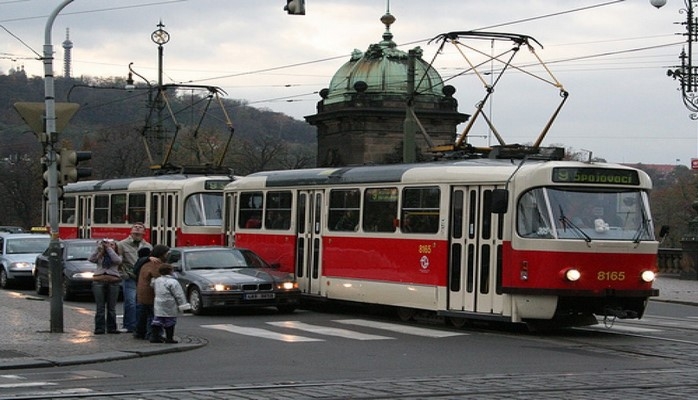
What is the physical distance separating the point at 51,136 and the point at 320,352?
5.45 m

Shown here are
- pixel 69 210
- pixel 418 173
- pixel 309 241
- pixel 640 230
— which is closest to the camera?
pixel 640 230

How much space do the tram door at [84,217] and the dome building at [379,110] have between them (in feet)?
85.1

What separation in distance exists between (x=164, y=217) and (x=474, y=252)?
15284 millimetres

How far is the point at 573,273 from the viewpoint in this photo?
1884 cm

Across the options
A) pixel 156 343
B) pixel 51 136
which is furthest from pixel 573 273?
pixel 51 136

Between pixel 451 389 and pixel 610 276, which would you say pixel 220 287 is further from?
pixel 451 389

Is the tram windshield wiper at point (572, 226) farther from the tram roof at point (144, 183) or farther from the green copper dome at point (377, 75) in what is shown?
the green copper dome at point (377, 75)

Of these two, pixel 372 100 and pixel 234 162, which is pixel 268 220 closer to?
pixel 372 100

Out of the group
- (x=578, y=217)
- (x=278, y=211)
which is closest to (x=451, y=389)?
(x=578, y=217)

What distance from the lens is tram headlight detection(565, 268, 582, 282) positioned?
18828 mm

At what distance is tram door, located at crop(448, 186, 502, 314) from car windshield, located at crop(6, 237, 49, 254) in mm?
16735

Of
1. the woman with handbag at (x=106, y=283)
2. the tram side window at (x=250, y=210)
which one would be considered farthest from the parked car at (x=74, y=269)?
the woman with handbag at (x=106, y=283)

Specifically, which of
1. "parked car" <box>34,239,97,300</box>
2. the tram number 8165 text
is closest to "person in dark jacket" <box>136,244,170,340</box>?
the tram number 8165 text

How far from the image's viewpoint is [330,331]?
65.6 feet
